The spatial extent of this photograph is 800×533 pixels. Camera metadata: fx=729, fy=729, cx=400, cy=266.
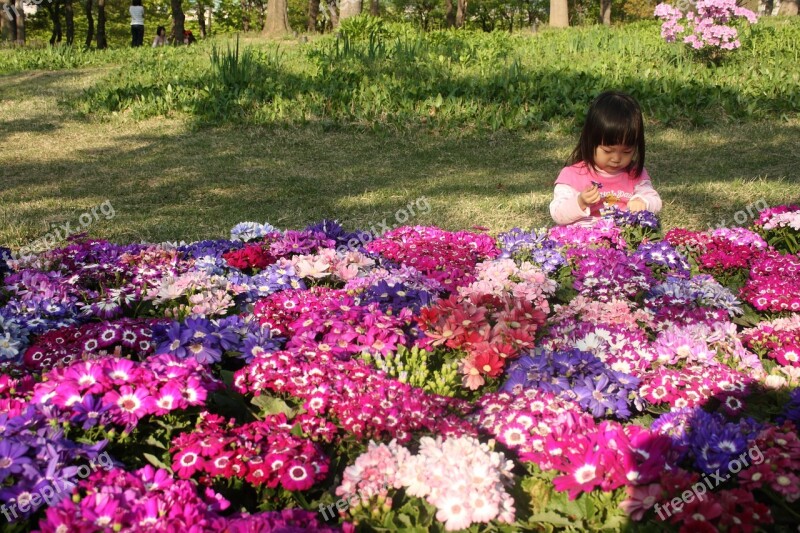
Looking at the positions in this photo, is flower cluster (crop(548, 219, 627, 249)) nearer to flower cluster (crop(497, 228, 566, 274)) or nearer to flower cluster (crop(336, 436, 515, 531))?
flower cluster (crop(497, 228, 566, 274))

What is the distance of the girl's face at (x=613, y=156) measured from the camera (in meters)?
4.49

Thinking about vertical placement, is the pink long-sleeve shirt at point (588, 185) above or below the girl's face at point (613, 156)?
below

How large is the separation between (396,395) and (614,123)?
8.71 feet

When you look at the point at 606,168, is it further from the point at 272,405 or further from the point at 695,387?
the point at 272,405

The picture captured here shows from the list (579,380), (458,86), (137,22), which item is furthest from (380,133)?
(137,22)

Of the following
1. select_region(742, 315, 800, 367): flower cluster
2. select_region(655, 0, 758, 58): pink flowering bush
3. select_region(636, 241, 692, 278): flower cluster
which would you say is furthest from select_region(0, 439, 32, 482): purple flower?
select_region(655, 0, 758, 58): pink flowering bush

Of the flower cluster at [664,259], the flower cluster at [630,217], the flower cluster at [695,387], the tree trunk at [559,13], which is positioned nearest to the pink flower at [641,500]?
the flower cluster at [695,387]

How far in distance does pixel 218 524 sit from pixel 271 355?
2.86 feet

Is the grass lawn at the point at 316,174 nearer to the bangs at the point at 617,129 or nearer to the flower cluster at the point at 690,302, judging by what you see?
the bangs at the point at 617,129

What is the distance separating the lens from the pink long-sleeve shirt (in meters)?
→ 4.67

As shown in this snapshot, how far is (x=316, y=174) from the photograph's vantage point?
7887 millimetres

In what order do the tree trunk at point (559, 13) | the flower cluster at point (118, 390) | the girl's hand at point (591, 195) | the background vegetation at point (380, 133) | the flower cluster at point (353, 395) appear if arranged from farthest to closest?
the tree trunk at point (559, 13) < the background vegetation at point (380, 133) < the girl's hand at point (591, 195) < the flower cluster at point (353, 395) < the flower cluster at point (118, 390)

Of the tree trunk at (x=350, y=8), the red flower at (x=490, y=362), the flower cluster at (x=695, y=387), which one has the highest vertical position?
the tree trunk at (x=350, y=8)

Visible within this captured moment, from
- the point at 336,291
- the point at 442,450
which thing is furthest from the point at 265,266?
the point at 442,450
